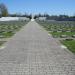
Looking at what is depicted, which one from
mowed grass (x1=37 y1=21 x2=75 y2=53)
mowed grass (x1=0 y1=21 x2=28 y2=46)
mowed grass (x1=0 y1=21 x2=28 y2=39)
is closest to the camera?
mowed grass (x1=37 y1=21 x2=75 y2=53)

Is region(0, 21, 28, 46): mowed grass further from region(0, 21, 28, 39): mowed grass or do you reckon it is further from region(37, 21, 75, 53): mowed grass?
region(37, 21, 75, 53): mowed grass

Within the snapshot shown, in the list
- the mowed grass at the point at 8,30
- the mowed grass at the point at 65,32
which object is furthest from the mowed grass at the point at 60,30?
the mowed grass at the point at 8,30

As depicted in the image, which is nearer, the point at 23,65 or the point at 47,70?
the point at 47,70

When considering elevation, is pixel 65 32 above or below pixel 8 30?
above

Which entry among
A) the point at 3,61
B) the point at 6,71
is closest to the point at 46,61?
the point at 3,61

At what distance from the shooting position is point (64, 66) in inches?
367

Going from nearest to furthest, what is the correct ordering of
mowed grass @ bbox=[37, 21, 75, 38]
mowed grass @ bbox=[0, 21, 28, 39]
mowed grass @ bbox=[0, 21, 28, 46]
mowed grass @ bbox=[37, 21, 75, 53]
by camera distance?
mowed grass @ bbox=[37, 21, 75, 53], mowed grass @ bbox=[0, 21, 28, 46], mowed grass @ bbox=[0, 21, 28, 39], mowed grass @ bbox=[37, 21, 75, 38]

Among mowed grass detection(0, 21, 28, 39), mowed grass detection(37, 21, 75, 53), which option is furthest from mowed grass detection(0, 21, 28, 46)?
mowed grass detection(37, 21, 75, 53)

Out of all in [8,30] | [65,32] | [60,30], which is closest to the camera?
[65,32]

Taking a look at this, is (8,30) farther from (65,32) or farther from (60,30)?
(65,32)

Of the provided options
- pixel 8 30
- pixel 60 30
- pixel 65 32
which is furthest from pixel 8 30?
pixel 65 32

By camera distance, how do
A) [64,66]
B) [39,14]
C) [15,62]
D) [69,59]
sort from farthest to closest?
[39,14]
[69,59]
[15,62]
[64,66]

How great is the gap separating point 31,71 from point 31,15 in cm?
18819

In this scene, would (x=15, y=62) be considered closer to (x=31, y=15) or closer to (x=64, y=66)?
(x=64, y=66)
